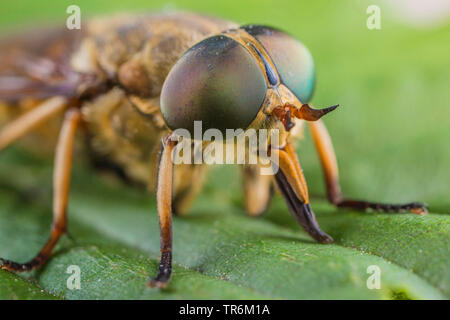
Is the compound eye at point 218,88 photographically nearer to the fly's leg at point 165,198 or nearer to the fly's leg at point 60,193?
the fly's leg at point 165,198

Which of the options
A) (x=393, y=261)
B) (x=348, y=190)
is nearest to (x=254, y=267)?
(x=393, y=261)

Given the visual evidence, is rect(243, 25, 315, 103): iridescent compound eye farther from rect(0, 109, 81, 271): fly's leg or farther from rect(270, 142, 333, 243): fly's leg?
rect(0, 109, 81, 271): fly's leg

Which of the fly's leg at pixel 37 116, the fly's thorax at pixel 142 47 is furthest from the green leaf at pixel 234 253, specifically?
the fly's thorax at pixel 142 47

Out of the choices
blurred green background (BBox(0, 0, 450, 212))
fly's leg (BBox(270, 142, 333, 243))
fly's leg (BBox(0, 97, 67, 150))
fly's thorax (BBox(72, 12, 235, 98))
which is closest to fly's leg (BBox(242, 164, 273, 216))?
blurred green background (BBox(0, 0, 450, 212))

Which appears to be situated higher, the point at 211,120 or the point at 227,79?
the point at 227,79

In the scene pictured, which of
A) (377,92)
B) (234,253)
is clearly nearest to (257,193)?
(234,253)
